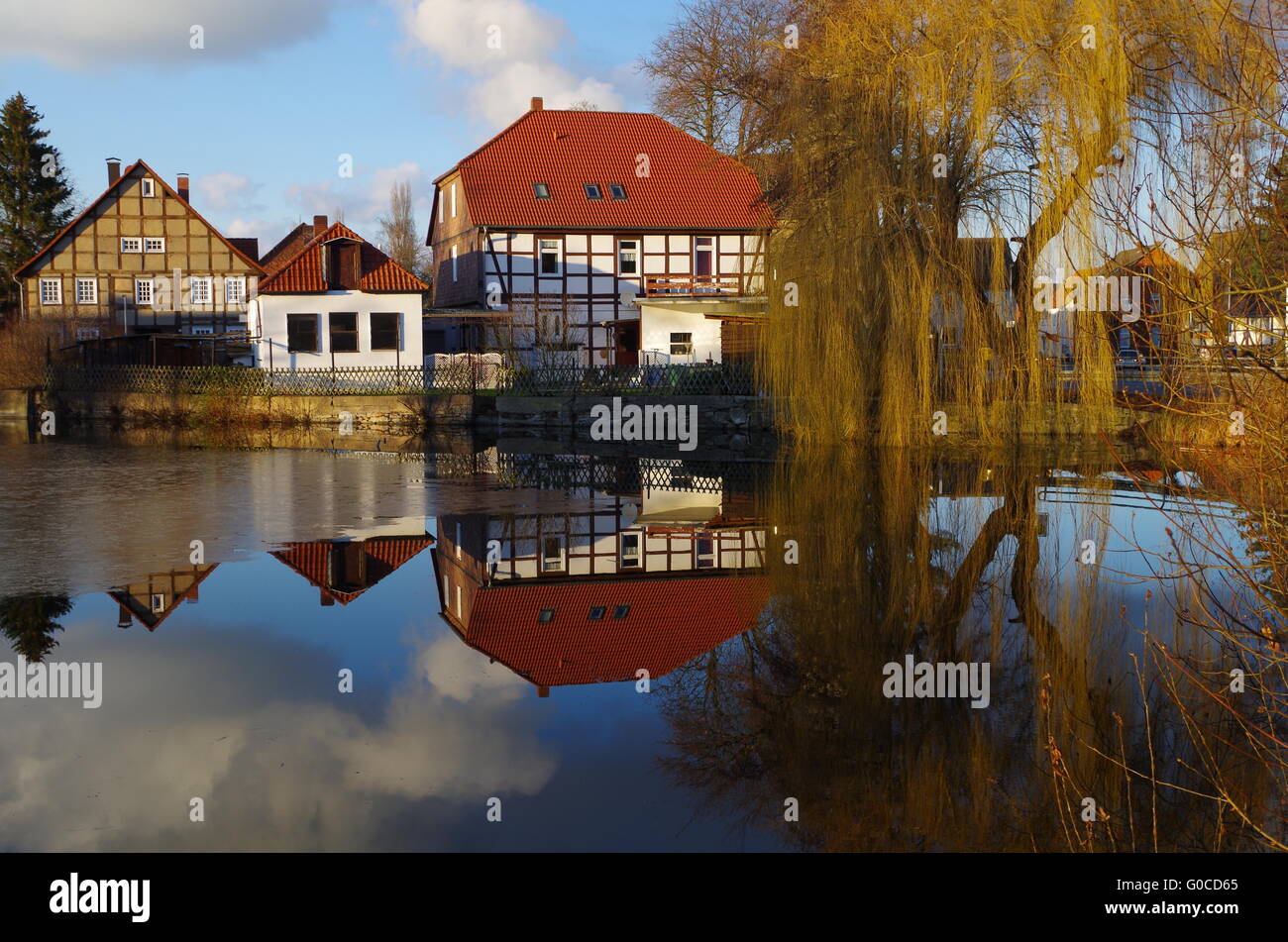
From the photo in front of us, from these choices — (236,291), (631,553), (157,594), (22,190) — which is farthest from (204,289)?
(157,594)

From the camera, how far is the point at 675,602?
10297 millimetres

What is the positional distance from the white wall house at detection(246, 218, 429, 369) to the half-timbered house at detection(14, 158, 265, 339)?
436 inches

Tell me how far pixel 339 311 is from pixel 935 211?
24.1 metres

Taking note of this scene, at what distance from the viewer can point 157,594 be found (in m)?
10.3

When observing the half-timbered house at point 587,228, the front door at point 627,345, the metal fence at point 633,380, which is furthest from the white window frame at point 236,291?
the metal fence at point 633,380

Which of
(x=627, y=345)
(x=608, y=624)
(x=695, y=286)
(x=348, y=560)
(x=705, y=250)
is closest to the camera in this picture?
(x=608, y=624)

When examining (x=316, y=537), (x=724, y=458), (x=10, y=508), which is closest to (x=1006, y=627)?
(x=316, y=537)

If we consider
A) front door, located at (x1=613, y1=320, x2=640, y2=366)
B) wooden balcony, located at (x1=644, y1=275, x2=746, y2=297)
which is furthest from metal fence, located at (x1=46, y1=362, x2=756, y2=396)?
front door, located at (x1=613, y1=320, x2=640, y2=366)

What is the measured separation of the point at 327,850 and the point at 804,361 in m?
19.6

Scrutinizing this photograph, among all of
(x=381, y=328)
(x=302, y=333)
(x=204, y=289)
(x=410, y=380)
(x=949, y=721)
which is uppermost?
(x=204, y=289)

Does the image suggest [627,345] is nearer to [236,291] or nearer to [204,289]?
[236,291]

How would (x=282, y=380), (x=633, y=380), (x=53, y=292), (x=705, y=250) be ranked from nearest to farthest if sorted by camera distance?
(x=633, y=380) < (x=282, y=380) < (x=705, y=250) < (x=53, y=292)

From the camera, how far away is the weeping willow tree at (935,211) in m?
20.0
